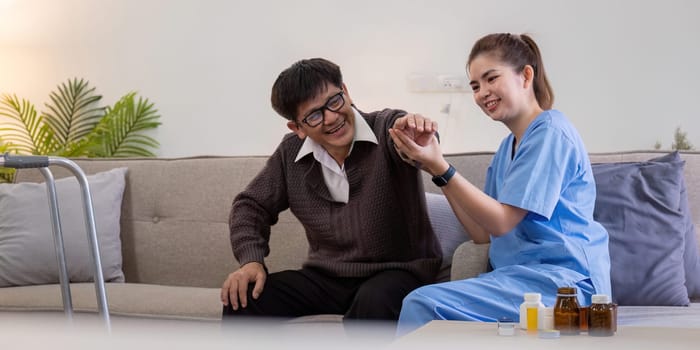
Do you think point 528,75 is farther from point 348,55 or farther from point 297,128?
point 348,55

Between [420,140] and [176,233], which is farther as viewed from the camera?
[176,233]

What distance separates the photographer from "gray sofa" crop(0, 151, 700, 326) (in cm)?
257

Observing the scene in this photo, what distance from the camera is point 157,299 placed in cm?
251

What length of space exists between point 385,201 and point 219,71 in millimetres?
2064

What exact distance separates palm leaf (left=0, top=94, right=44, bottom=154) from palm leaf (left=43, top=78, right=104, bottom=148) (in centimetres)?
7

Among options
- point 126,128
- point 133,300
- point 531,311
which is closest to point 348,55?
point 126,128

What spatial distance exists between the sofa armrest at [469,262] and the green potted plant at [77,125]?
2.36 metres

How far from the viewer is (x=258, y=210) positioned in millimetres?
2225

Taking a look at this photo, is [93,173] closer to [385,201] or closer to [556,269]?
[385,201]

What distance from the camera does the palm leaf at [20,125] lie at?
4.20 metres

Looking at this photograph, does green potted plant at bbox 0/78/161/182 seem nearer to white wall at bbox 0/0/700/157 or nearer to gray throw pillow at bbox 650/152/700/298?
white wall at bbox 0/0/700/157

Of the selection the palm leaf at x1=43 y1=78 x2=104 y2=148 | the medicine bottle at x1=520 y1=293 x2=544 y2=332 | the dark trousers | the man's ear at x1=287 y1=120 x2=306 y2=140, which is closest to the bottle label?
the medicine bottle at x1=520 y1=293 x2=544 y2=332

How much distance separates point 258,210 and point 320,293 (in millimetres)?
278

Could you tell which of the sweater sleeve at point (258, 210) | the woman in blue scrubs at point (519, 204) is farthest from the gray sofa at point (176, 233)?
the woman in blue scrubs at point (519, 204)
